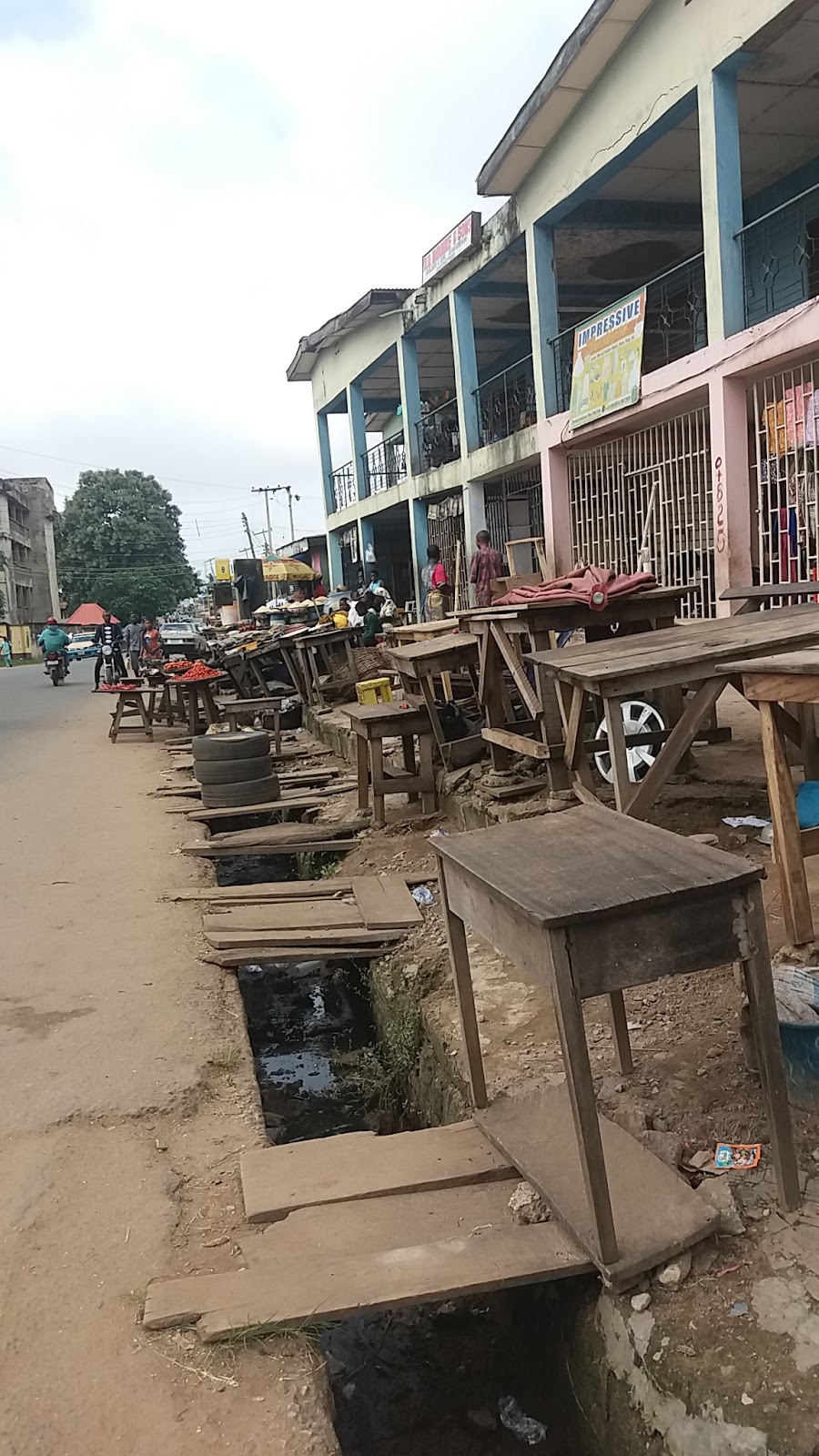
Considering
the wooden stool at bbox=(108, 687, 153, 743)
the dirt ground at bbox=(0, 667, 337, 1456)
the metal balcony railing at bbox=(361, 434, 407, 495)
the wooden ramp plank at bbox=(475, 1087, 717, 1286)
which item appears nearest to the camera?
the dirt ground at bbox=(0, 667, 337, 1456)

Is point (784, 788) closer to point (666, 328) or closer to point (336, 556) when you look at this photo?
point (666, 328)

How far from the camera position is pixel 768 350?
29.4 feet

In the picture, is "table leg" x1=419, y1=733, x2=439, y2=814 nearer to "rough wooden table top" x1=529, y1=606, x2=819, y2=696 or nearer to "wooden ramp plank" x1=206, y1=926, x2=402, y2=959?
"wooden ramp plank" x1=206, y1=926, x2=402, y2=959

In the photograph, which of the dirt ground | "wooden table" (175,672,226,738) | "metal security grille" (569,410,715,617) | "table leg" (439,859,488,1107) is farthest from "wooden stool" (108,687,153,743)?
"table leg" (439,859,488,1107)

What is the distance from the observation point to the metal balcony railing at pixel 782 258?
37.2 feet

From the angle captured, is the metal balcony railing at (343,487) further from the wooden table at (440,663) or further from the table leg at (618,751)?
the table leg at (618,751)

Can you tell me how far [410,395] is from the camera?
61.0ft

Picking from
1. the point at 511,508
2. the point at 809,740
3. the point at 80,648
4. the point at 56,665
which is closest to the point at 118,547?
the point at 80,648

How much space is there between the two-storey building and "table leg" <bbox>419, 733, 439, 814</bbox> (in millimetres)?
4141

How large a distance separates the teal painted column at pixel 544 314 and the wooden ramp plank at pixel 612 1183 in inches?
461

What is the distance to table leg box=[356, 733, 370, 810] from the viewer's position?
7.94 metres

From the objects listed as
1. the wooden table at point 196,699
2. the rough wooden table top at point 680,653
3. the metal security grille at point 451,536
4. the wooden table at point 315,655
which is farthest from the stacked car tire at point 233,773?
the metal security grille at point 451,536

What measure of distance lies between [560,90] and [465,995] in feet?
37.5

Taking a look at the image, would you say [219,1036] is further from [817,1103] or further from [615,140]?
[615,140]
